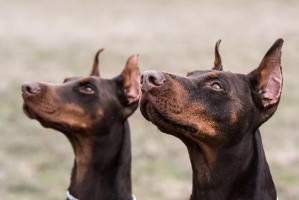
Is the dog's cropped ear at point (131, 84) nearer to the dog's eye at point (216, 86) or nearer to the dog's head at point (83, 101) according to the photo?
the dog's head at point (83, 101)

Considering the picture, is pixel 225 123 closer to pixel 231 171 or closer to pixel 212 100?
pixel 212 100

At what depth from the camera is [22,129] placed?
1424cm

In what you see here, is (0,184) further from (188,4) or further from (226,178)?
(188,4)

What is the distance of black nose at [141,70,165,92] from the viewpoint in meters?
5.38

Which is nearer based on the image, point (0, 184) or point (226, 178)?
point (226, 178)

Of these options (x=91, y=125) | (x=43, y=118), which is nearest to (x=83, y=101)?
(x=91, y=125)

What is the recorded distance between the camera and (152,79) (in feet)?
17.7

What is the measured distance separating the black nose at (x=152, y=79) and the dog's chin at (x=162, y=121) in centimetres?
13

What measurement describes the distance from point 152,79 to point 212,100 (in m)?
0.59

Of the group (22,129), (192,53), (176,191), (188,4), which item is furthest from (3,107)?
(188,4)

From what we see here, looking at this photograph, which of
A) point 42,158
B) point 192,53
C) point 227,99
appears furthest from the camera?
point 192,53

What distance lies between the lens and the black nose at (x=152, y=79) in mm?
5375

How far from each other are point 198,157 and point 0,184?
6.09 meters

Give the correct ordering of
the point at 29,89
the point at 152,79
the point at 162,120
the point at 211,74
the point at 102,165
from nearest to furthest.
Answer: the point at 152,79
the point at 162,120
the point at 211,74
the point at 29,89
the point at 102,165
